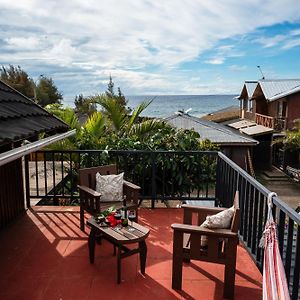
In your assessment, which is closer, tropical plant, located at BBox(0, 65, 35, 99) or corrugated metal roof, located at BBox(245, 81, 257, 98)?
tropical plant, located at BBox(0, 65, 35, 99)

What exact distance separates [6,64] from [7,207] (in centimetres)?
2346

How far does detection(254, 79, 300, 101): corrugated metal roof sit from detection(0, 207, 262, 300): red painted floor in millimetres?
20112

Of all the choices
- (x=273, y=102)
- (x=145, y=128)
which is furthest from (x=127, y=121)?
(x=273, y=102)

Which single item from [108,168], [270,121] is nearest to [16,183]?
[108,168]

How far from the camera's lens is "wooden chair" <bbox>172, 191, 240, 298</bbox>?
106 inches

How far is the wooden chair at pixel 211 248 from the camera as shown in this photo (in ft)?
8.84

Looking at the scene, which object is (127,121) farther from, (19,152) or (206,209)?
(19,152)

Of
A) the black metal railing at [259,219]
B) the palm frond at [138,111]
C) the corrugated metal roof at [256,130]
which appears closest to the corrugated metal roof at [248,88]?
the corrugated metal roof at [256,130]

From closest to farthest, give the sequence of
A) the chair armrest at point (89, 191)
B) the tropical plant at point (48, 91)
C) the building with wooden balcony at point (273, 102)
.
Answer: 1. the chair armrest at point (89, 191)
2. the building with wooden balcony at point (273, 102)
3. the tropical plant at point (48, 91)

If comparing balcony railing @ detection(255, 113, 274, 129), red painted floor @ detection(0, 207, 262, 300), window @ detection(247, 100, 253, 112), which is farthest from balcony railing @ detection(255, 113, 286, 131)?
red painted floor @ detection(0, 207, 262, 300)

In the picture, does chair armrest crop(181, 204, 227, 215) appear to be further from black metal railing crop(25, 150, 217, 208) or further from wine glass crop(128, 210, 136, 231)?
black metal railing crop(25, 150, 217, 208)

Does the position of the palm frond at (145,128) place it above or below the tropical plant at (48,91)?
below

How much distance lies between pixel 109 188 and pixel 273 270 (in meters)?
2.60

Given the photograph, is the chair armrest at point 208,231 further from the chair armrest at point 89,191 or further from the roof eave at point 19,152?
the roof eave at point 19,152
